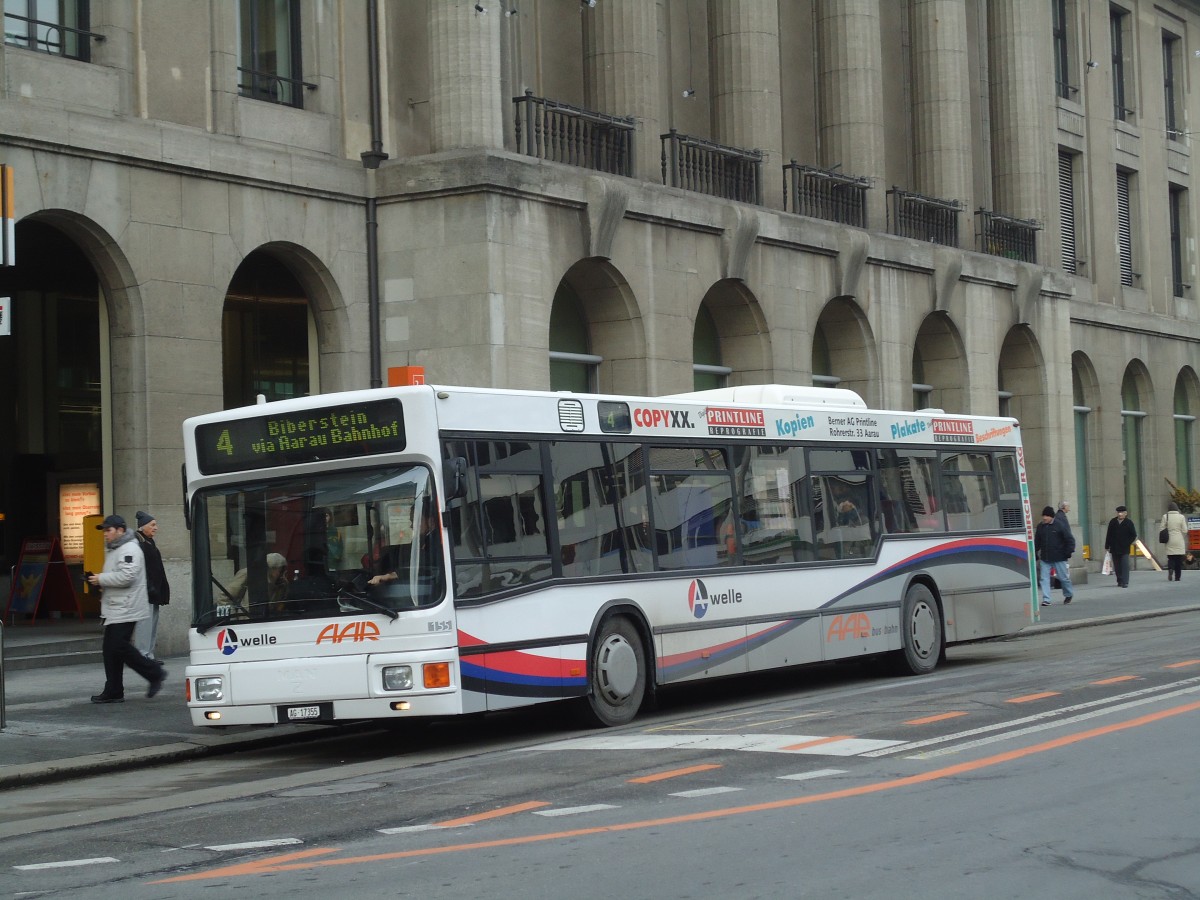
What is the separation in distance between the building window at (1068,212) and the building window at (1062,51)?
156cm

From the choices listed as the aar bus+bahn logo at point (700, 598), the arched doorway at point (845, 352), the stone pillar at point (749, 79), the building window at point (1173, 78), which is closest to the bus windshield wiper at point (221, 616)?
the aar bus+bahn logo at point (700, 598)

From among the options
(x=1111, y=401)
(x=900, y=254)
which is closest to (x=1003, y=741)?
(x=900, y=254)

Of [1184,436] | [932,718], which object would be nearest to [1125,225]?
[1184,436]

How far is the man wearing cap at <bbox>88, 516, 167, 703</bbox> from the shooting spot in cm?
1561

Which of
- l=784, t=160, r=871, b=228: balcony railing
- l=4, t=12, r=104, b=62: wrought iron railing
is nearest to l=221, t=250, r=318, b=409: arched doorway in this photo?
l=4, t=12, r=104, b=62: wrought iron railing

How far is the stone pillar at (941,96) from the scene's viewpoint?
113ft

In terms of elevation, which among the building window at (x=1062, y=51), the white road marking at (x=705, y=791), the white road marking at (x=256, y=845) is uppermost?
the building window at (x=1062, y=51)

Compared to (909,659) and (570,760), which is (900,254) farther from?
(570,760)

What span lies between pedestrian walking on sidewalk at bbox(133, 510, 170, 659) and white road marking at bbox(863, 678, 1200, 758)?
8.00 meters

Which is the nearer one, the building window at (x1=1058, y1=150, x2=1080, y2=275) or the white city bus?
the white city bus

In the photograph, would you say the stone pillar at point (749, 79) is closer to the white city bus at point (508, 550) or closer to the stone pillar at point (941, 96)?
the stone pillar at point (941, 96)

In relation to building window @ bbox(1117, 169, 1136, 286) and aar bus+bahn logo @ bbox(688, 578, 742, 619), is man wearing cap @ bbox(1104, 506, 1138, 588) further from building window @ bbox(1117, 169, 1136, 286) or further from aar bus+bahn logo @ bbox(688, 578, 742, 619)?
aar bus+bahn logo @ bbox(688, 578, 742, 619)

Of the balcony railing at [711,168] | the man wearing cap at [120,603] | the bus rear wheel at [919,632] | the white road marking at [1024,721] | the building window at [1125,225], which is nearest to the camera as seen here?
the white road marking at [1024,721]

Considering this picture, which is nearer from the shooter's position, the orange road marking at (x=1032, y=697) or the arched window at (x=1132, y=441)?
the orange road marking at (x=1032, y=697)
